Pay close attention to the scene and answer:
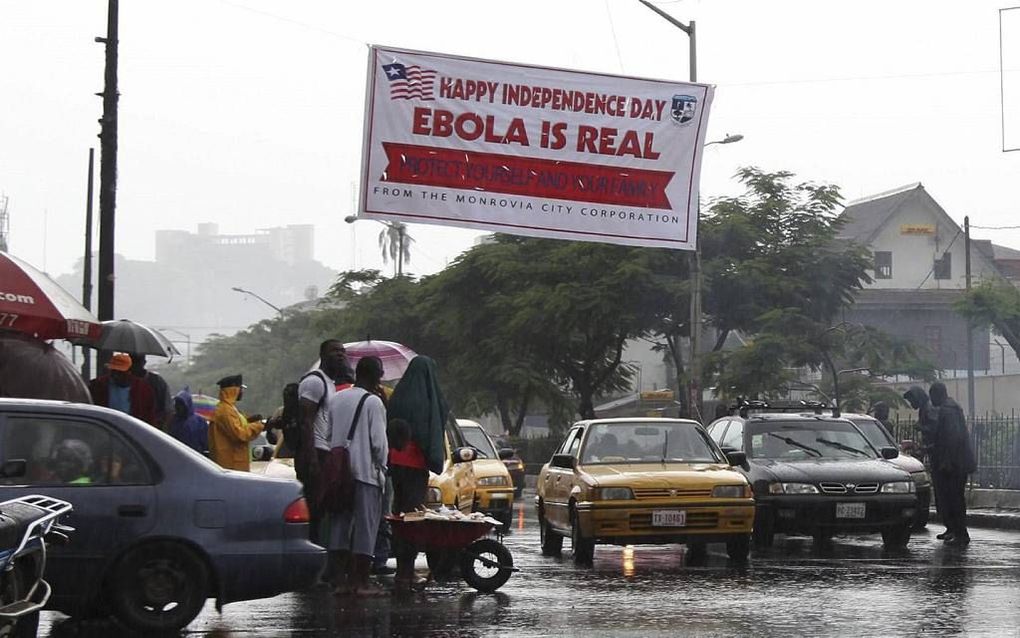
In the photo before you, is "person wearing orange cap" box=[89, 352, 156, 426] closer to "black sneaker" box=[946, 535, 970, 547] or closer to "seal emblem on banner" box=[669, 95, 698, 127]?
"black sneaker" box=[946, 535, 970, 547]

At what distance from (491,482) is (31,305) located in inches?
274

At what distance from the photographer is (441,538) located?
1254 centimetres

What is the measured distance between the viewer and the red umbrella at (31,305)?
47.0 ft

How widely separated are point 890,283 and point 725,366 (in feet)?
110

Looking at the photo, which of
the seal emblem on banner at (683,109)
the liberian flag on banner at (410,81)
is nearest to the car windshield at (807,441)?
the seal emblem on banner at (683,109)

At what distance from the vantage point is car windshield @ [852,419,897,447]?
20.8 meters

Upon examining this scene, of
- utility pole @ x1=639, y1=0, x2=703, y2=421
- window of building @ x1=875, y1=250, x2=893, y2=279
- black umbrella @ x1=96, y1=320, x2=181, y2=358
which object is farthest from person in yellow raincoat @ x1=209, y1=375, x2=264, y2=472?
window of building @ x1=875, y1=250, x2=893, y2=279

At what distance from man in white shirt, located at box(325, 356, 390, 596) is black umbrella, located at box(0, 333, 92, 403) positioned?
2.25m

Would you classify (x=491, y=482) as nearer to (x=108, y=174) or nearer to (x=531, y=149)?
(x=531, y=149)

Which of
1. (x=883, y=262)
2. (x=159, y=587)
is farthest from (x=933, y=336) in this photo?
(x=159, y=587)

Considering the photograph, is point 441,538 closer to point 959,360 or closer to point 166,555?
point 166,555

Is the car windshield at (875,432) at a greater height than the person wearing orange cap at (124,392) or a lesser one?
lesser

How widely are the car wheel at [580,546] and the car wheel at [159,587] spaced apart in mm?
6011

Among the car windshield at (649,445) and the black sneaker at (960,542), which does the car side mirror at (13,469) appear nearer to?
the car windshield at (649,445)
